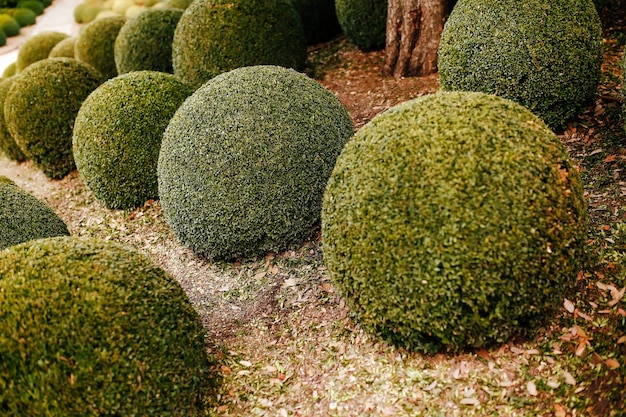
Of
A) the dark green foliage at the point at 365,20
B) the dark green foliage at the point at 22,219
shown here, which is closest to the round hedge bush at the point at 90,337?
the dark green foliage at the point at 22,219

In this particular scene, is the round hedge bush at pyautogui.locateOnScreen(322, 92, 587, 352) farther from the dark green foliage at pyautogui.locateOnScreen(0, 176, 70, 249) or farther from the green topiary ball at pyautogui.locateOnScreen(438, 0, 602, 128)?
the dark green foliage at pyautogui.locateOnScreen(0, 176, 70, 249)

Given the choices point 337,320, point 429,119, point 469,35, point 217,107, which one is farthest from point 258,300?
point 469,35

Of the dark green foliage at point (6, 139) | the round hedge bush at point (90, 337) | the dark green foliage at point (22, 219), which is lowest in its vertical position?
the dark green foliage at point (6, 139)

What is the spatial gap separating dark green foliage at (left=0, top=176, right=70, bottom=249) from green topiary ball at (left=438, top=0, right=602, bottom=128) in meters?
4.01

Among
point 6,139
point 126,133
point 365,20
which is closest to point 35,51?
point 6,139

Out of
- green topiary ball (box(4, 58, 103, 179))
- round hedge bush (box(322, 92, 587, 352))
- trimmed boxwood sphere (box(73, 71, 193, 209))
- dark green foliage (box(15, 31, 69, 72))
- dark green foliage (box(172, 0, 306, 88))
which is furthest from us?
dark green foliage (box(15, 31, 69, 72))

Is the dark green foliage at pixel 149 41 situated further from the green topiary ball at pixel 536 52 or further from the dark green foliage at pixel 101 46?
the green topiary ball at pixel 536 52

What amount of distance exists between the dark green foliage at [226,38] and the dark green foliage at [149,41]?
875 mm

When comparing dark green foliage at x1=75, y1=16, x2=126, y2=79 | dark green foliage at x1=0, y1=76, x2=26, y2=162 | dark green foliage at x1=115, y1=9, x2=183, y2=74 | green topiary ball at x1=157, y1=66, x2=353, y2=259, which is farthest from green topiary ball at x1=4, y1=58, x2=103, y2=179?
green topiary ball at x1=157, y1=66, x2=353, y2=259

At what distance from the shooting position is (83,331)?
316 cm

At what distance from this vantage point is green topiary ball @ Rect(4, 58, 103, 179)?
24.0 feet

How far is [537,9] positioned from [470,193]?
2.58 metres

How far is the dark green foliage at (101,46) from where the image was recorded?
900cm

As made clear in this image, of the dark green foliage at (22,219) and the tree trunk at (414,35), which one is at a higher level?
the tree trunk at (414,35)
